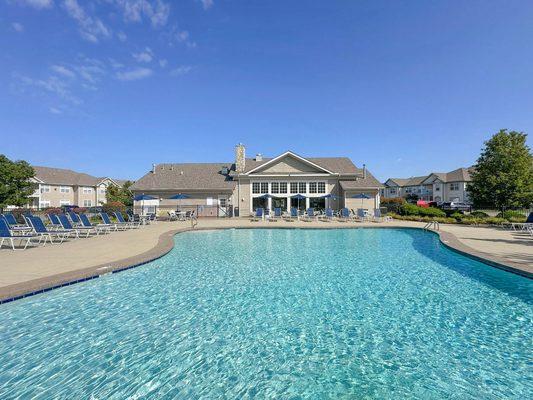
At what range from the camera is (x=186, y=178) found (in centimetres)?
3209

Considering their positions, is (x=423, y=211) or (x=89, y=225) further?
(x=423, y=211)

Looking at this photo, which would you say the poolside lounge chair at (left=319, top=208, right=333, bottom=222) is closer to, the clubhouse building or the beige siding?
the clubhouse building

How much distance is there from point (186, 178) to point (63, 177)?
116 feet

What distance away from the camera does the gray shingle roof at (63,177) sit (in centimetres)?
4866

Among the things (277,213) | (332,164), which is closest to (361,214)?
(277,213)

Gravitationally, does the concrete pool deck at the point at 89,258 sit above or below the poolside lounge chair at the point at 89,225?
below

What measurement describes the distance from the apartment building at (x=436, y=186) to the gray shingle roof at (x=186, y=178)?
36899 mm

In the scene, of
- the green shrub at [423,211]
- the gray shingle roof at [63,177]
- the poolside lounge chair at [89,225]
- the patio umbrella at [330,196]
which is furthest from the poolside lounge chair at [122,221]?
the gray shingle roof at [63,177]

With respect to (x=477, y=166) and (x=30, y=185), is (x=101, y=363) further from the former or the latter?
(x=30, y=185)

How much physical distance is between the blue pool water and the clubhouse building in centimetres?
2086

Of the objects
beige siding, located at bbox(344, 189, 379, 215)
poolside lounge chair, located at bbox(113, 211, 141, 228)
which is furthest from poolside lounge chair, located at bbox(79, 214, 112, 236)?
beige siding, located at bbox(344, 189, 379, 215)

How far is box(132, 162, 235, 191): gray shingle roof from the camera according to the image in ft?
100

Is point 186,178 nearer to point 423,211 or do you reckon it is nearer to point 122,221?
point 122,221

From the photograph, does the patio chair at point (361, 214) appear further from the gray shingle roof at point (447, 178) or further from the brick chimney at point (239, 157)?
the gray shingle roof at point (447, 178)
